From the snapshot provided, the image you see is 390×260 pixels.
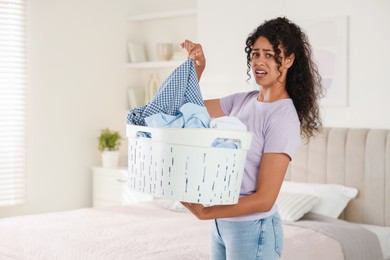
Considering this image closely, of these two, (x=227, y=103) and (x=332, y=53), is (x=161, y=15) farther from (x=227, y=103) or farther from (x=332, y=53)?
(x=227, y=103)

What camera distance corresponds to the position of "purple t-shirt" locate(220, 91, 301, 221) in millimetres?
1823

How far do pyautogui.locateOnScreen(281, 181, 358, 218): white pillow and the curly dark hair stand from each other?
192 cm

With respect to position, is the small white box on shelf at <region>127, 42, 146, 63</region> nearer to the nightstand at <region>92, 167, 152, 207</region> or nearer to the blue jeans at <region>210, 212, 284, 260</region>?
the nightstand at <region>92, 167, 152, 207</region>

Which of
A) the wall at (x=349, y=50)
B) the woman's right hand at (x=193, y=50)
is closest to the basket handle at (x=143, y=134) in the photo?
the woman's right hand at (x=193, y=50)

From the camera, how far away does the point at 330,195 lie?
3910 mm

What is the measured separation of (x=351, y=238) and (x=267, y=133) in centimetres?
174

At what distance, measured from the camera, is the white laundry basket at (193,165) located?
5.46 ft

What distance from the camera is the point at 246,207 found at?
179cm

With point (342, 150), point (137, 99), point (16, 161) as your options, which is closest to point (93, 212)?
point (16, 161)

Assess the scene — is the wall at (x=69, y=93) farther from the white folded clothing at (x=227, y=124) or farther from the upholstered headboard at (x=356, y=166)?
the white folded clothing at (x=227, y=124)

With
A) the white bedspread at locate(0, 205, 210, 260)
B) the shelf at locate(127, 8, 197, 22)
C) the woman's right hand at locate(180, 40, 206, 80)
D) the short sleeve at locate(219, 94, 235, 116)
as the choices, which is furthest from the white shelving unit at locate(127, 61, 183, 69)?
the woman's right hand at locate(180, 40, 206, 80)

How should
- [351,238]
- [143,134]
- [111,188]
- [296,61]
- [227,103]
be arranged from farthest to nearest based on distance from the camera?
[111,188]
[351,238]
[227,103]
[296,61]
[143,134]

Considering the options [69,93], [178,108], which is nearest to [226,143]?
[178,108]

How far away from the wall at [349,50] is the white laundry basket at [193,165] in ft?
6.62
